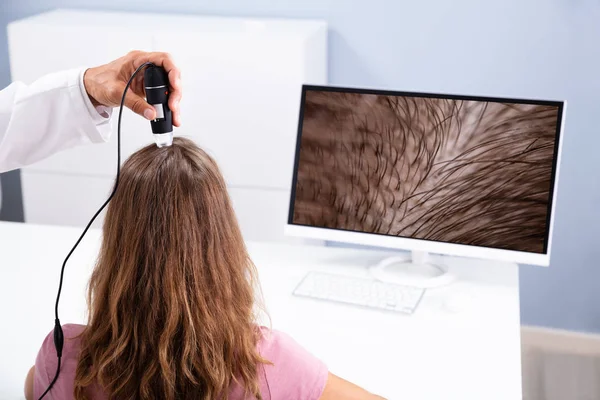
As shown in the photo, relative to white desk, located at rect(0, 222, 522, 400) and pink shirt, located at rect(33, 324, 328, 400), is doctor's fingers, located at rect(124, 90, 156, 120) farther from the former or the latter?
white desk, located at rect(0, 222, 522, 400)

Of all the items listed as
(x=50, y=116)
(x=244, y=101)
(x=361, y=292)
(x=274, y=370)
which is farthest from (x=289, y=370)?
(x=244, y=101)

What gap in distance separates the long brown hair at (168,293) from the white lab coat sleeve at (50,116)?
1.18 feet

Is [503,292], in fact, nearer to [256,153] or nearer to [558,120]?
[558,120]

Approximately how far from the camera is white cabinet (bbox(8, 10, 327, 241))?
2531mm

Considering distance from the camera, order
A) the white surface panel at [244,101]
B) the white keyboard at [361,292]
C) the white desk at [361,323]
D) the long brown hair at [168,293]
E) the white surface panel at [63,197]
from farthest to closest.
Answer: the white surface panel at [63,197]
the white surface panel at [244,101]
the white keyboard at [361,292]
the white desk at [361,323]
the long brown hair at [168,293]

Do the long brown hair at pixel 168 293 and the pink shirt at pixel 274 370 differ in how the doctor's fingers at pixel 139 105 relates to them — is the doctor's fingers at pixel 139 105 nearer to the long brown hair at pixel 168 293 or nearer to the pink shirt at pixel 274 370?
the long brown hair at pixel 168 293

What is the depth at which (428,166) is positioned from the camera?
1754 millimetres

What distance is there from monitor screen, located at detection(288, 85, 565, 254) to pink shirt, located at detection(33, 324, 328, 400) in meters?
0.64

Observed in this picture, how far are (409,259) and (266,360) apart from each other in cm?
80

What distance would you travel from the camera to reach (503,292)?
1783mm

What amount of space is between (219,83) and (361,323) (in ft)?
3.92

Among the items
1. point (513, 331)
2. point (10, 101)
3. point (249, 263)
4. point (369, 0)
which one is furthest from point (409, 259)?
point (369, 0)

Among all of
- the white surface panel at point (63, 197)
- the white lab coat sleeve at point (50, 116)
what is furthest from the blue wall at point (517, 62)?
the white lab coat sleeve at point (50, 116)

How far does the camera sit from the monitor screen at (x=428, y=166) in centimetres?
170
